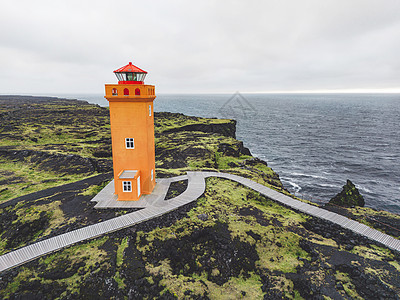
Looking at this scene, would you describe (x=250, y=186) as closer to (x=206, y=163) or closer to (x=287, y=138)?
(x=206, y=163)

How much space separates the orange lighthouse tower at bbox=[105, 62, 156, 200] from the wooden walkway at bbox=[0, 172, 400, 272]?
3202mm

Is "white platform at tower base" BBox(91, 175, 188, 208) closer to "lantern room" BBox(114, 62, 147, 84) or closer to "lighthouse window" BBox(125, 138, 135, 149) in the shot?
"lighthouse window" BBox(125, 138, 135, 149)

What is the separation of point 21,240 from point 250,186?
23.6m

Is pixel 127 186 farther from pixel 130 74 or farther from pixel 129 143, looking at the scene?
pixel 130 74

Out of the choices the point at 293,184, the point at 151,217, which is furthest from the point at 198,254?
the point at 293,184

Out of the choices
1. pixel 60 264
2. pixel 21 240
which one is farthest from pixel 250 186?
pixel 21 240

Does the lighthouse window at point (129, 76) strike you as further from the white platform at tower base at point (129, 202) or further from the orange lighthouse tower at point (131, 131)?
the white platform at tower base at point (129, 202)

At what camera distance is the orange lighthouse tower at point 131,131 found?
2061cm

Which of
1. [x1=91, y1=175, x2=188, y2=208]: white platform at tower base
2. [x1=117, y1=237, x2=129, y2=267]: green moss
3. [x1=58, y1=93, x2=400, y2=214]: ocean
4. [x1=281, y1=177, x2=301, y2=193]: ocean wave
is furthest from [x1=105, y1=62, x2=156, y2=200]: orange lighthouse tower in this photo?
[x1=281, y1=177, x2=301, y2=193]: ocean wave

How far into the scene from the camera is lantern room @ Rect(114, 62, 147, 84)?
2023 centimetres

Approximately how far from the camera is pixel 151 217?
19.6 m

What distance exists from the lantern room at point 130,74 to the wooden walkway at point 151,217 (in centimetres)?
1257

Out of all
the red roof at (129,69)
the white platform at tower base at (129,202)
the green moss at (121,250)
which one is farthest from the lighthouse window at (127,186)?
the red roof at (129,69)

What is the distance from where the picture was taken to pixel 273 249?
17.2 m
